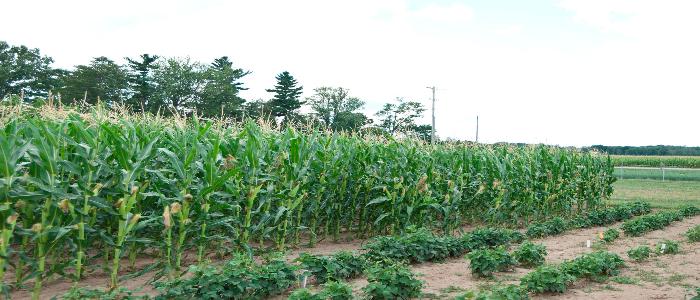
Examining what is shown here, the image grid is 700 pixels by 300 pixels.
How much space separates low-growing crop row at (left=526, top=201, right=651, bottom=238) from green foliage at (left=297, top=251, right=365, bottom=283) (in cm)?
560

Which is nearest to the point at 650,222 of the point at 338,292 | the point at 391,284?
the point at 391,284

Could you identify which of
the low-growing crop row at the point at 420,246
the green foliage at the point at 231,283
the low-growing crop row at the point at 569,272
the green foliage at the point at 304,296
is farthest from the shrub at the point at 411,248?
the green foliage at the point at 304,296

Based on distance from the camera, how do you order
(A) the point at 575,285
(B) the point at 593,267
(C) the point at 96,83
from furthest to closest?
(C) the point at 96,83, (B) the point at 593,267, (A) the point at 575,285

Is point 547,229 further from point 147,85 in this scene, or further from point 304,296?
point 147,85

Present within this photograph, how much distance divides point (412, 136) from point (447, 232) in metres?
2.43

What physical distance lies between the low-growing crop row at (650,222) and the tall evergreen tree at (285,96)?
44472mm

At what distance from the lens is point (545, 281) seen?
240 inches

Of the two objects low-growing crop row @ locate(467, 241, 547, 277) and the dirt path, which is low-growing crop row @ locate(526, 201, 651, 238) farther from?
low-growing crop row @ locate(467, 241, 547, 277)

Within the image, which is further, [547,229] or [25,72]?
[25,72]

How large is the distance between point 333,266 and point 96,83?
4989 cm

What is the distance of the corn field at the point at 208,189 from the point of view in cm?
571

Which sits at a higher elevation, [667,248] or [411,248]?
[411,248]

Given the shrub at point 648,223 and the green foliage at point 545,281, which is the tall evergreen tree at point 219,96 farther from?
the green foliage at point 545,281

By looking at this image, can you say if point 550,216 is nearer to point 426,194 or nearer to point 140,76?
point 426,194
